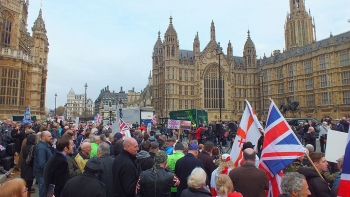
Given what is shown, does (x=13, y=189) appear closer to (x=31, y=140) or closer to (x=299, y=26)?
(x=31, y=140)

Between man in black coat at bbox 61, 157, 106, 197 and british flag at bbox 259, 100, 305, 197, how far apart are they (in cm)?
324

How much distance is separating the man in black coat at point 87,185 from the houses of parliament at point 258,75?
41475 mm

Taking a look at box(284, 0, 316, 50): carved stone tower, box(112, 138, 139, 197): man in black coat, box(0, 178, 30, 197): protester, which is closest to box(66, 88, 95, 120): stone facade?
box(284, 0, 316, 50): carved stone tower

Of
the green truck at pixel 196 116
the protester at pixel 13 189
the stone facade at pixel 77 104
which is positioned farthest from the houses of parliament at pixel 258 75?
the stone facade at pixel 77 104

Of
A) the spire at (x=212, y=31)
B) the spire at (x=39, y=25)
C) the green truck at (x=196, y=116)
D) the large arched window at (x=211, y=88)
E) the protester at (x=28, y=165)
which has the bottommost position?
the protester at (x=28, y=165)

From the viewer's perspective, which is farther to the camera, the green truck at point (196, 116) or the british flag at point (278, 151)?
the green truck at point (196, 116)

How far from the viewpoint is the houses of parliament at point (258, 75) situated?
43.1 metres

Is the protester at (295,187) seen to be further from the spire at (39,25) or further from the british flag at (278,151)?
the spire at (39,25)

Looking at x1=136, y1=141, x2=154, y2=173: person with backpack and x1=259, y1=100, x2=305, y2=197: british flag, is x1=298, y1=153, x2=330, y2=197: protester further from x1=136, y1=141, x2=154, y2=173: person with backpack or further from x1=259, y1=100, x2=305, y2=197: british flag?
x1=136, y1=141, x2=154, y2=173: person with backpack

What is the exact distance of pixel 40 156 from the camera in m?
6.86

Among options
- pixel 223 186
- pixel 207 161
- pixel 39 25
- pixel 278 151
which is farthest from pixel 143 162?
pixel 39 25

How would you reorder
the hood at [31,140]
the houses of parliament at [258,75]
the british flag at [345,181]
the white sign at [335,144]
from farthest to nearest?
the houses of parliament at [258,75]
the hood at [31,140]
the white sign at [335,144]
the british flag at [345,181]

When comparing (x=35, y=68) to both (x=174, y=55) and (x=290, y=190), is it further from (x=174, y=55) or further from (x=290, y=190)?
(x=290, y=190)

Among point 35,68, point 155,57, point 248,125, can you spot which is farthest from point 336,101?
point 35,68
